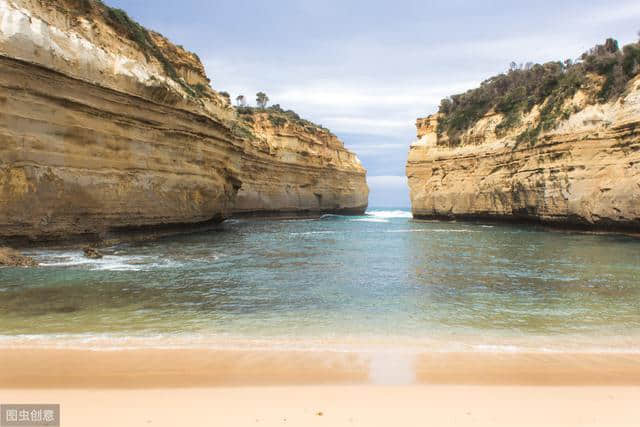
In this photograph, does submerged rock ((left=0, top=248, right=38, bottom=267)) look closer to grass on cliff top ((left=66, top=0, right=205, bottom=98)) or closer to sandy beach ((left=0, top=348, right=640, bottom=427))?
sandy beach ((left=0, top=348, right=640, bottom=427))

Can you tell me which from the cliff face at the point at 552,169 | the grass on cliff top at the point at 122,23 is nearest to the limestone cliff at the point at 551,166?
the cliff face at the point at 552,169

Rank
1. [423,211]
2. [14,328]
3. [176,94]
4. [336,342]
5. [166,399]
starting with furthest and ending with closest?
[423,211] < [176,94] < [14,328] < [336,342] < [166,399]

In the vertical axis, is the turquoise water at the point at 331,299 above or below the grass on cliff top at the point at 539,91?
below

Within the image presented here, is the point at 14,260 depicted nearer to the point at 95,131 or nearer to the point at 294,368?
the point at 95,131

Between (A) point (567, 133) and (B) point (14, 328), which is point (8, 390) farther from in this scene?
(A) point (567, 133)

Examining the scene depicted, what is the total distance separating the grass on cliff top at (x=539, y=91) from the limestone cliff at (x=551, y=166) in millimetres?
212

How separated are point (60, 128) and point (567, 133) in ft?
78.0

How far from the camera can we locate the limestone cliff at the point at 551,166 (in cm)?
1911

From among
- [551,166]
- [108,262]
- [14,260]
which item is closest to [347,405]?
[108,262]

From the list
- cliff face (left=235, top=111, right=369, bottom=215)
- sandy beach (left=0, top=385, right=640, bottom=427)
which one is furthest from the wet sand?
cliff face (left=235, top=111, right=369, bottom=215)

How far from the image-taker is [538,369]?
4.27m

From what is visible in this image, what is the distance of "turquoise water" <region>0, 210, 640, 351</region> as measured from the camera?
536 centimetres

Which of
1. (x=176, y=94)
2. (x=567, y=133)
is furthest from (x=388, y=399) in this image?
(x=567, y=133)

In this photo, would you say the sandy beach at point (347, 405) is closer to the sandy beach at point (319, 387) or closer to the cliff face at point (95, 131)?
the sandy beach at point (319, 387)
